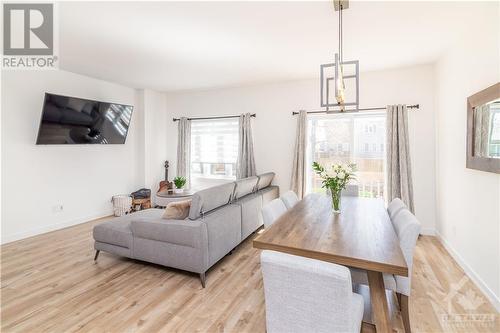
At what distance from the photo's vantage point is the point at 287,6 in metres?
2.39

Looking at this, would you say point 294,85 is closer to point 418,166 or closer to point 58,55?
point 418,166

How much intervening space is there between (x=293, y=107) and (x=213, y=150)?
2.02 metres

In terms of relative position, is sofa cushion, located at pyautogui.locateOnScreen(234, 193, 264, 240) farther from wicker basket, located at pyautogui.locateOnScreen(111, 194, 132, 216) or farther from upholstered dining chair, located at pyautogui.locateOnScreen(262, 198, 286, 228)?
wicker basket, located at pyautogui.locateOnScreen(111, 194, 132, 216)

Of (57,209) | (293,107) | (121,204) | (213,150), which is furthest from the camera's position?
(213,150)

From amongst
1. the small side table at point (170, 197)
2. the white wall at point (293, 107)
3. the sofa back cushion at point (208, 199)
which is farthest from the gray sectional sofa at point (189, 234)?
the white wall at point (293, 107)

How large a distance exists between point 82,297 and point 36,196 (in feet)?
8.44

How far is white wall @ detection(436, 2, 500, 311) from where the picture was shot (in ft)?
7.60

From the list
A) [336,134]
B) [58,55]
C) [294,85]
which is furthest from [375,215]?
[58,55]

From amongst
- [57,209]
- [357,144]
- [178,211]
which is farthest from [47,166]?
[357,144]

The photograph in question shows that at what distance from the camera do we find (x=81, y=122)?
4383mm

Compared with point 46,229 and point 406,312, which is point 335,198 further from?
point 46,229

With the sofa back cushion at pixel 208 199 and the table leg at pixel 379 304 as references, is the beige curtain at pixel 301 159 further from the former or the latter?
the table leg at pixel 379 304

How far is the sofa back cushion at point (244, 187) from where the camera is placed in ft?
11.5

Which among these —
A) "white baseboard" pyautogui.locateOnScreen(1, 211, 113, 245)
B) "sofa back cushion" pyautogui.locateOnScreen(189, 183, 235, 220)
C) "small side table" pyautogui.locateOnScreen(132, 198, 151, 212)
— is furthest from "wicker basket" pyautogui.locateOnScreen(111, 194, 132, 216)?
"sofa back cushion" pyautogui.locateOnScreen(189, 183, 235, 220)
